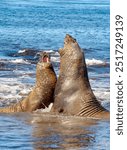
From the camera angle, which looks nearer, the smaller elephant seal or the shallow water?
the shallow water

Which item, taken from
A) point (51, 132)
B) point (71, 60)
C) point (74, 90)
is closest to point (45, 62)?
point (71, 60)

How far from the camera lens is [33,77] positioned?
62.3 ft

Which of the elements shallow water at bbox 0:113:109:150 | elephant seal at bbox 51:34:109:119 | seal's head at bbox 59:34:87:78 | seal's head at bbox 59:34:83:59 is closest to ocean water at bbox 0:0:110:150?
shallow water at bbox 0:113:109:150

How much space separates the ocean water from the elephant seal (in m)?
0.38

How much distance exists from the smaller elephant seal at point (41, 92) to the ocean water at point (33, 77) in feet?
1.25

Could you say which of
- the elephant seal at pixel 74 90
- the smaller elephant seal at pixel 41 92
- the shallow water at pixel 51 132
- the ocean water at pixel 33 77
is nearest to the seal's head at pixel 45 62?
the smaller elephant seal at pixel 41 92

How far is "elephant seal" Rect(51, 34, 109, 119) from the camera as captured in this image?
12.7 m

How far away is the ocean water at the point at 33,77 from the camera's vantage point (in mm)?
10250

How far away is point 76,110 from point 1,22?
31.6 metres

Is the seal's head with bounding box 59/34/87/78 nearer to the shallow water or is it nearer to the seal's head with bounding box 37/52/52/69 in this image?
the seal's head with bounding box 37/52/52/69

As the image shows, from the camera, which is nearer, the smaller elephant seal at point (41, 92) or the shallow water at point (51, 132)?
the shallow water at point (51, 132)

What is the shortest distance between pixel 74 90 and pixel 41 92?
611mm

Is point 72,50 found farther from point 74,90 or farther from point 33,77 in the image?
point 33,77

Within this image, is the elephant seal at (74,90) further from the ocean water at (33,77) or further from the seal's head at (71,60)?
the ocean water at (33,77)
